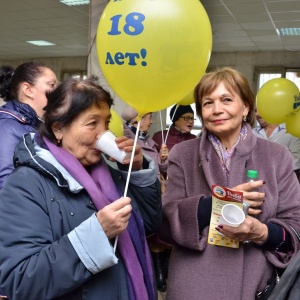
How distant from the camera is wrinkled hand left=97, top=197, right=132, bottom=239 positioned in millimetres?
1101

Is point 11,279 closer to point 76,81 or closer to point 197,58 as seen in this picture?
point 76,81

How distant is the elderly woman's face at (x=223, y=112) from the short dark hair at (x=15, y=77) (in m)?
1.12

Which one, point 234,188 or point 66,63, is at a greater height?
point 66,63

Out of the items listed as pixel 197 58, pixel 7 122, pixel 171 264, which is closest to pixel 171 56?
pixel 197 58

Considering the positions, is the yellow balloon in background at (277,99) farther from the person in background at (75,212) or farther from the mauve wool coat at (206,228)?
the person in background at (75,212)

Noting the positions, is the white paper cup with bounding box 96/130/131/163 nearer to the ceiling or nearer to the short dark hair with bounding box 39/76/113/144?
the short dark hair with bounding box 39/76/113/144

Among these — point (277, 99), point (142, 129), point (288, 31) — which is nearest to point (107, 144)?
point (142, 129)

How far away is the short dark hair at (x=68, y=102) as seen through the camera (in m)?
1.26

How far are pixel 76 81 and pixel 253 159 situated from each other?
0.70m

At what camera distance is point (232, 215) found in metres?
1.34

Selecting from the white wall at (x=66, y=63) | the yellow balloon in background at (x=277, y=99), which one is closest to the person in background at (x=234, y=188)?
the yellow balloon in background at (x=277, y=99)

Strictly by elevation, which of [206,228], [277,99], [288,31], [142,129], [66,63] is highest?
[288,31]

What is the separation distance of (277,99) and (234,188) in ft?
8.28

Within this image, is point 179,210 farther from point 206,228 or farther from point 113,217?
point 113,217
